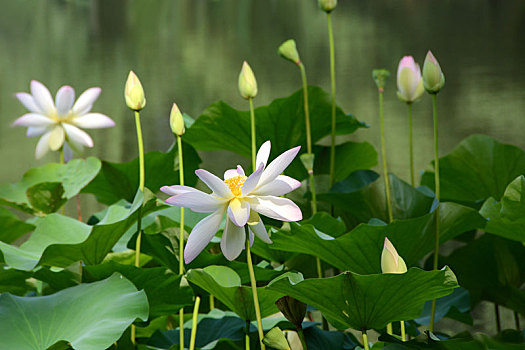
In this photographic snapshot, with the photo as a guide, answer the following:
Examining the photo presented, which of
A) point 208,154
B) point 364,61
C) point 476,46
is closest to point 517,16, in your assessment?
point 476,46

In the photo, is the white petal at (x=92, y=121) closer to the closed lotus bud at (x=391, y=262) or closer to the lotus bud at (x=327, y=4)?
the lotus bud at (x=327, y=4)

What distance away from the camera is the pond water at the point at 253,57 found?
80.9 inches

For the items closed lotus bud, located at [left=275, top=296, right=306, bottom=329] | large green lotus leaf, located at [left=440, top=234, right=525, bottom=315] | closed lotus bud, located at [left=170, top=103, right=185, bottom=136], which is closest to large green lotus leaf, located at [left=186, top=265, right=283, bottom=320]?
closed lotus bud, located at [left=275, top=296, right=306, bottom=329]

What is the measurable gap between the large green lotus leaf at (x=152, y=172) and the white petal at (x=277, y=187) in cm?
44

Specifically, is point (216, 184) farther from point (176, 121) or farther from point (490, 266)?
point (490, 266)

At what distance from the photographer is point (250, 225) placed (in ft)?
1.28

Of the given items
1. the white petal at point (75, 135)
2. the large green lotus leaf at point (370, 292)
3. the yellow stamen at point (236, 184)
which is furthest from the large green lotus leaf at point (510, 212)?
the white petal at point (75, 135)

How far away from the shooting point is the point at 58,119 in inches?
32.3

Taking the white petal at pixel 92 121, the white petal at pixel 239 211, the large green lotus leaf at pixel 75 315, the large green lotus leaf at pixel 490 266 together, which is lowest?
the large green lotus leaf at pixel 490 266

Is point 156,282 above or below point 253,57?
below

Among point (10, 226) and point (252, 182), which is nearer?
point (252, 182)

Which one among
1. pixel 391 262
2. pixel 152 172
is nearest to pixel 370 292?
pixel 391 262

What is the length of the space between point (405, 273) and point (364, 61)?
2.82 m

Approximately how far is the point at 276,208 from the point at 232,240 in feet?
0.12
